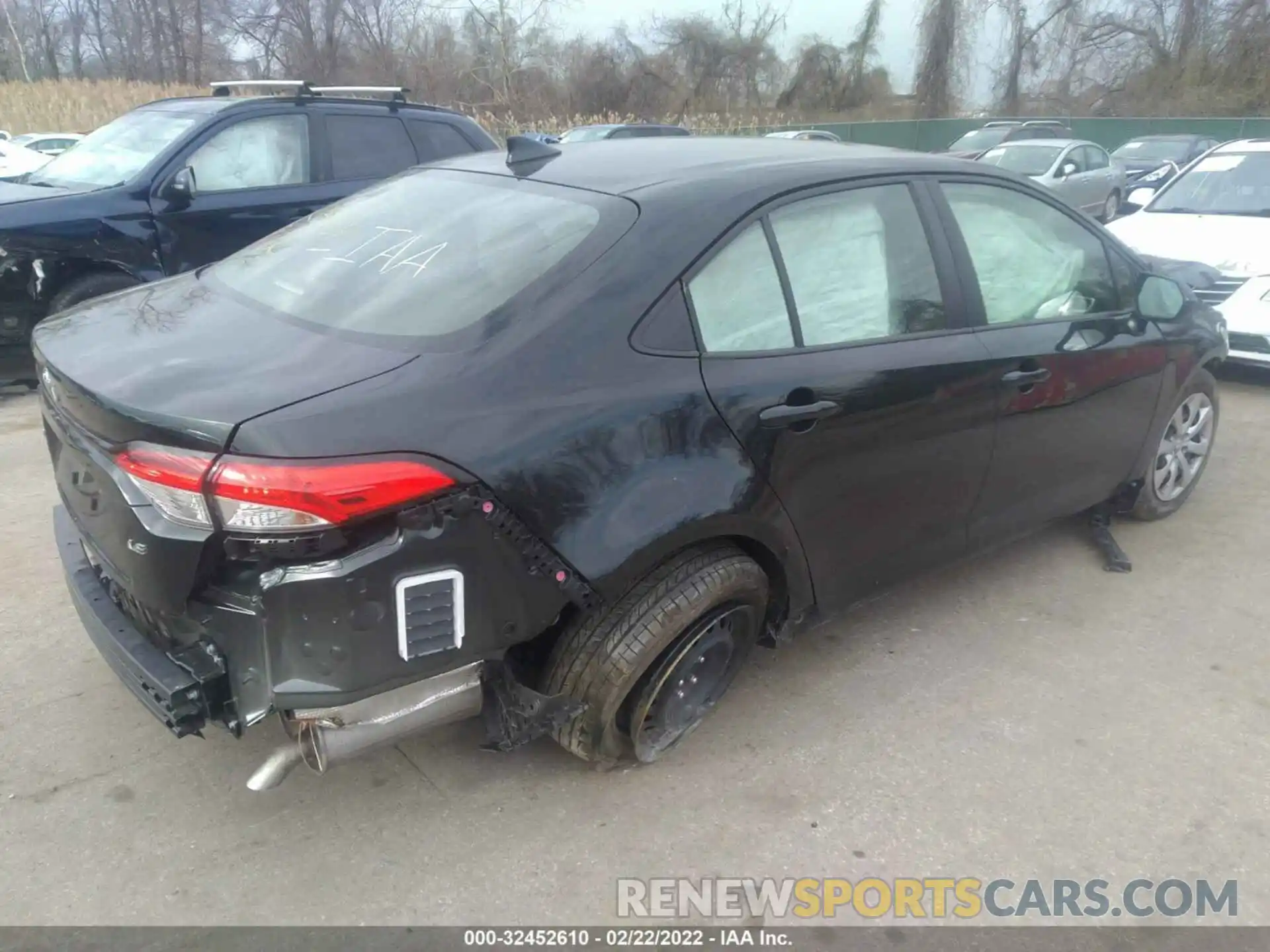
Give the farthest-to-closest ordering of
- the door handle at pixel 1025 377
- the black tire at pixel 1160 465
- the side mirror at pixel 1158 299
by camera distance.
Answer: the black tire at pixel 1160 465, the side mirror at pixel 1158 299, the door handle at pixel 1025 377

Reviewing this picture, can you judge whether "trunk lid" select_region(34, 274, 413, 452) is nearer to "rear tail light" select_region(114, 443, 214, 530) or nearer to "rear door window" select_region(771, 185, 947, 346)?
"rear tail light" select_region(114, 443, 214, 530)

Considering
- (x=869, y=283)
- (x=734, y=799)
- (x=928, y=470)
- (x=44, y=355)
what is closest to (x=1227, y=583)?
(x=928, y=470)

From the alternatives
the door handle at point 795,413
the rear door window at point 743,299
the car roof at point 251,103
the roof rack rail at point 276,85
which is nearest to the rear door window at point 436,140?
the car roof at point 251,103

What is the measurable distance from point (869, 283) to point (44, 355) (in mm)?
2385

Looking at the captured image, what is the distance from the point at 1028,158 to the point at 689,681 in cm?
1386

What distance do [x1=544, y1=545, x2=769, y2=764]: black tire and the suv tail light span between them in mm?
685

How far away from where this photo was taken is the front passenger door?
20.6ft

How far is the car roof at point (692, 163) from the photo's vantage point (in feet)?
9.26

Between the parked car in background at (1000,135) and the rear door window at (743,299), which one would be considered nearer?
the rear door window at (743,299)

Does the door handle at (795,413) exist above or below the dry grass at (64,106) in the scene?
above

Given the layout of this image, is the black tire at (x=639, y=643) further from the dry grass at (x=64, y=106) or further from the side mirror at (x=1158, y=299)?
the dry grass at (x=64, y=106)

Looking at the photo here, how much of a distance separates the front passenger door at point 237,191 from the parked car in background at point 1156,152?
49.5 ft

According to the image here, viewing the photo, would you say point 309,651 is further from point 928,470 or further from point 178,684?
point 928,470
